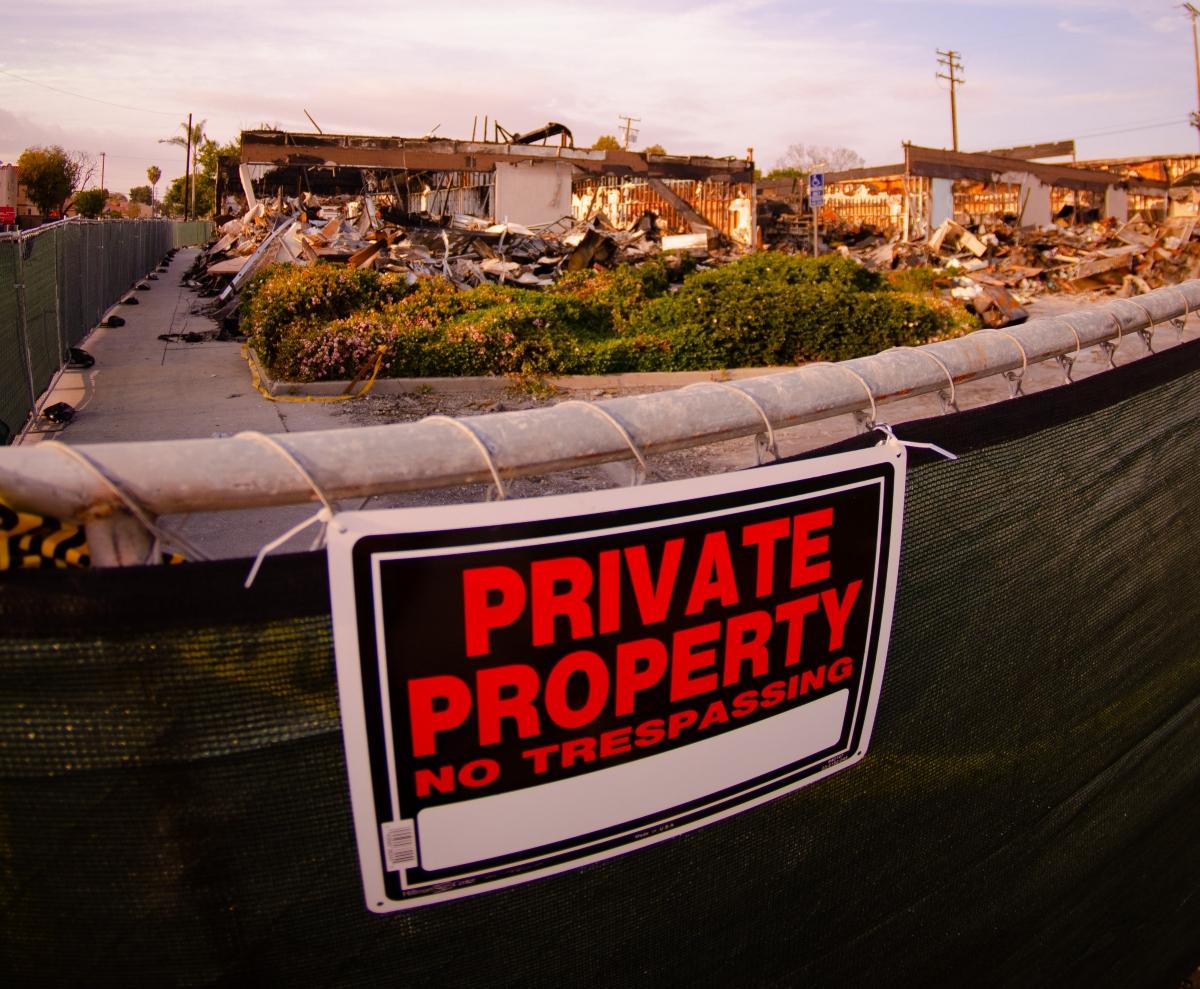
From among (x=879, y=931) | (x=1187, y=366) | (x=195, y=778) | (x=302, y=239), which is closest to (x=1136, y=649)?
(x=1187, y=366)

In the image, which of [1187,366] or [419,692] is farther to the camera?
[1187,366]

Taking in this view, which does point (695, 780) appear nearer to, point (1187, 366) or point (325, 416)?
point (1187, 366)

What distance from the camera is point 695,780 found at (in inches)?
57.5

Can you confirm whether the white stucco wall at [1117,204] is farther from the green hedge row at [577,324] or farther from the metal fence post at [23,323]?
the metal fence post at [23,323]

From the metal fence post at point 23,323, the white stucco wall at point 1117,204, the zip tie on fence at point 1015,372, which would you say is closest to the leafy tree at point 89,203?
the white stucco wall at point 1117,204

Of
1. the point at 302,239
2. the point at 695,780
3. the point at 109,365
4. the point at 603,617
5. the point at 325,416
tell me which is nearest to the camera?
the point at 603,617

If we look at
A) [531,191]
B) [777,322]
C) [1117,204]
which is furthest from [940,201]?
[777,322]

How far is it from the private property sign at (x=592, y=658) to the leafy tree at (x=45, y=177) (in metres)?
75.8

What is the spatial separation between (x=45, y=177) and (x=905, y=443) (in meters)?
78.0

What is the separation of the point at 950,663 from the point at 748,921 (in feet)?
2.04

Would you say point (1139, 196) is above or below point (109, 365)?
above

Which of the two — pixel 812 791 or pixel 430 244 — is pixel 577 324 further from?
pixel 812 791

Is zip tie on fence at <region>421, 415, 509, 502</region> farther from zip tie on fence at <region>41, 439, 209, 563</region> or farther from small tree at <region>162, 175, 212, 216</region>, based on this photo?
small tree at <region>162, 175, 212, 216</region>

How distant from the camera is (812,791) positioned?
66.4 inches
